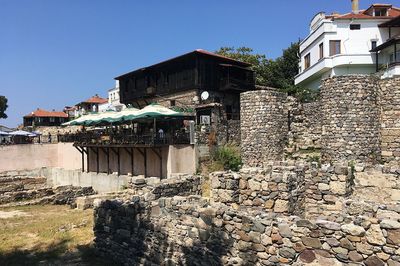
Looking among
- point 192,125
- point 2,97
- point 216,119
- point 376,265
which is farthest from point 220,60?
point 2,97

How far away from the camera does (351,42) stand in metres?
27.8

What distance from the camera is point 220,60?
1174 inches

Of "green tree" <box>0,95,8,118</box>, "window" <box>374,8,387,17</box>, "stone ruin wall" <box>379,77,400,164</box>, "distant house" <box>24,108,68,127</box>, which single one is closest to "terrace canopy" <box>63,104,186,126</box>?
"stone ruin wall" <box>379,77,400,164</box>

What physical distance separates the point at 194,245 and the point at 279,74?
3400 cm

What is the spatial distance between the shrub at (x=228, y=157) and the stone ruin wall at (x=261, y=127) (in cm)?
187

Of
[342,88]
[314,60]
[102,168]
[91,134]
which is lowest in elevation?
[102,168]

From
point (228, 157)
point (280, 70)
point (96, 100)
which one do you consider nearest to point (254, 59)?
point (280, 70)

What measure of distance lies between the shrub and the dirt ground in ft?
33.1

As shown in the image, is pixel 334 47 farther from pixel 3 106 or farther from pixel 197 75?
pixel 3 106

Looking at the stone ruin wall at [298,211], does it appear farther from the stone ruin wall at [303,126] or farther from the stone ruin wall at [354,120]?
the stone ruin wall at [303,126]

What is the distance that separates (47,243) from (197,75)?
19744 mm

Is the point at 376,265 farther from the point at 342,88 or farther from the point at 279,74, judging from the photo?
the point at 279,74

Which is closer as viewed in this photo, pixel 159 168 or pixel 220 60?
pixel 159 168

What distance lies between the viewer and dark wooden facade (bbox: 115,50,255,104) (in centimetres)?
2898
